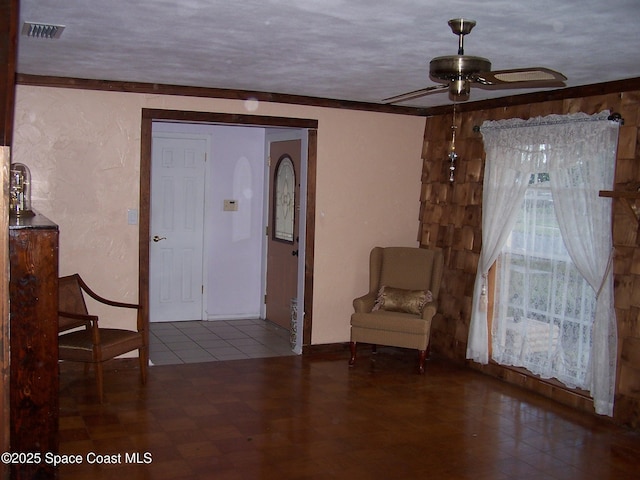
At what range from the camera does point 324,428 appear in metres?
4.29

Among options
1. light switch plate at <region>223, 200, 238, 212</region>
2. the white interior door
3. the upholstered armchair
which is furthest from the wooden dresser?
light switch plate at <region>223, 200, 238, 212</region>

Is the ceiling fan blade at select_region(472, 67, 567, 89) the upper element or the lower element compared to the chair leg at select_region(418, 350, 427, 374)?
upper

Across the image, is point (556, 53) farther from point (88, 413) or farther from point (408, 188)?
point (88, 413)

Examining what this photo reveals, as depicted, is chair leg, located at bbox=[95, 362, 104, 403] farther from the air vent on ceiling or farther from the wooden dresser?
the air vent on ceiling

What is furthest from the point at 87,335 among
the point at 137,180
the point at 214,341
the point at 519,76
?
the point at 519,76

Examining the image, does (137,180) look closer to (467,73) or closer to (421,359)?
(421,359)

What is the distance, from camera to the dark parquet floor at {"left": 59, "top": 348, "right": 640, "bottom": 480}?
3715 millimetres

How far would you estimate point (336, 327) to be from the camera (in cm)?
629

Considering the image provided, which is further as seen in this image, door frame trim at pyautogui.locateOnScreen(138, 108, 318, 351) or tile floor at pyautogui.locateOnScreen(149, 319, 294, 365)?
tile floor at pyautogui.locateOnScreen(149, 319, 294, 365)

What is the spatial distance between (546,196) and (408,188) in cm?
164

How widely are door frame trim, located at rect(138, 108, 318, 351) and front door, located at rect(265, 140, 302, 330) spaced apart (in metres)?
0.64

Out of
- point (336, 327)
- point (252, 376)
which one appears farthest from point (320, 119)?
point (252, 376)

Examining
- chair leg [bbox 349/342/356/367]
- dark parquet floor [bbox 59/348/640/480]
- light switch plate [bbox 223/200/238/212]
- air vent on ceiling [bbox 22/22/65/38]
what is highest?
air vent on ceiling [bbox 22/22/65/38]

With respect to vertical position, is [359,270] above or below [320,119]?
below
